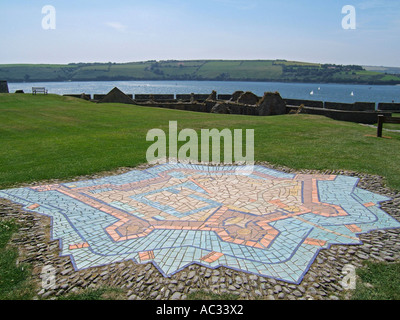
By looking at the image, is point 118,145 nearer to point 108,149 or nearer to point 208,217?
point 108,149

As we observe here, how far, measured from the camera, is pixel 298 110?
1153 inches

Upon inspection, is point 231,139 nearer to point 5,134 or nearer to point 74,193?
point 74,193

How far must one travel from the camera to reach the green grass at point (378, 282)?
4.56 meters

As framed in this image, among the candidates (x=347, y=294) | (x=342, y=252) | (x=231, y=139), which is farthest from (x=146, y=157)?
(x=347, y=294)

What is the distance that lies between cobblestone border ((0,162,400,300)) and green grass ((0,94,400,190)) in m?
4.00

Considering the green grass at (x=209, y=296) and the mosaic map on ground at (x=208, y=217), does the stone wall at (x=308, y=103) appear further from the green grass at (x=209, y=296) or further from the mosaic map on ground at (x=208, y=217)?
the green grass at (x=209, y=296)

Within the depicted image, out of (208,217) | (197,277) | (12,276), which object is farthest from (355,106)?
(12,276)

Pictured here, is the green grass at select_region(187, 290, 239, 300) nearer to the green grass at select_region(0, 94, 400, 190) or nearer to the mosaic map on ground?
the mosaic map on ground

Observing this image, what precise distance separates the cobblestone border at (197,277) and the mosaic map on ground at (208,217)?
0.59 ft

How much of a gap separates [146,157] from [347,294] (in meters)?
8.93

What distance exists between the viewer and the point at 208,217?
7156mm

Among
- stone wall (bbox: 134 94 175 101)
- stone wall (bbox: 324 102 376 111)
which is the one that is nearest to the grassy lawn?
stone wall (bbox: 324 102 376 111)

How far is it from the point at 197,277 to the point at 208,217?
228cm

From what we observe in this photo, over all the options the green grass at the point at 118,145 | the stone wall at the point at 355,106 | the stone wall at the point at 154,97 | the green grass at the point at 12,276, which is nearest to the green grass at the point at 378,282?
the green grass at the point at 118,145
